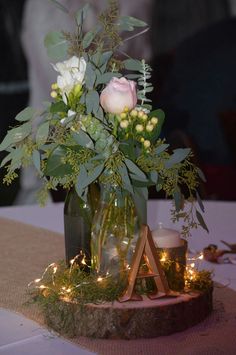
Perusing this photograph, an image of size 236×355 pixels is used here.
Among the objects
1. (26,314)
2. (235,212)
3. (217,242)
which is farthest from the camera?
(235,212)

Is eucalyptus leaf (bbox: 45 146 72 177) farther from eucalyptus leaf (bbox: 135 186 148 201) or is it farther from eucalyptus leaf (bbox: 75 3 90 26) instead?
eucalyptus leaf (bbox: 75 3 90 26)

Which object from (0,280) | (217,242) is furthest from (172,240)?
(217,242)

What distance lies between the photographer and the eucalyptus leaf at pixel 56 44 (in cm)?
135

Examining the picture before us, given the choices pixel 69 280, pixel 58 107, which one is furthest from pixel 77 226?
pixel 58 107

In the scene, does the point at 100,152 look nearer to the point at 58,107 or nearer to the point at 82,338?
the point at 58,107

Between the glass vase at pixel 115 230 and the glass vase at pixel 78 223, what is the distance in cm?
12

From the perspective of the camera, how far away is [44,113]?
52.4 inches

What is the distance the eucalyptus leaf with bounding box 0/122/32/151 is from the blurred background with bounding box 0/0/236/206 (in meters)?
3.32

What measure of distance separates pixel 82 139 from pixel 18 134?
0.14m

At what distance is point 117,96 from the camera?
123cm

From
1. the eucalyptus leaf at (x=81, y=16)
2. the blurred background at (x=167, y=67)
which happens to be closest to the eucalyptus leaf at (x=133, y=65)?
the eucalyptus leaf at (x=81, y=16)

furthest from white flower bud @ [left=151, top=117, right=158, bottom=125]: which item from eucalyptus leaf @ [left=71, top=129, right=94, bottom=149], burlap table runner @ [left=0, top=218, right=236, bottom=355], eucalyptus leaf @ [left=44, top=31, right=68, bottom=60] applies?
burlap table runner @ [left=0, top=218, right=236, bottom=355]

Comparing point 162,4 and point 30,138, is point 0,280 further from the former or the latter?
point 162,4

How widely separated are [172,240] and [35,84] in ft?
11.6
